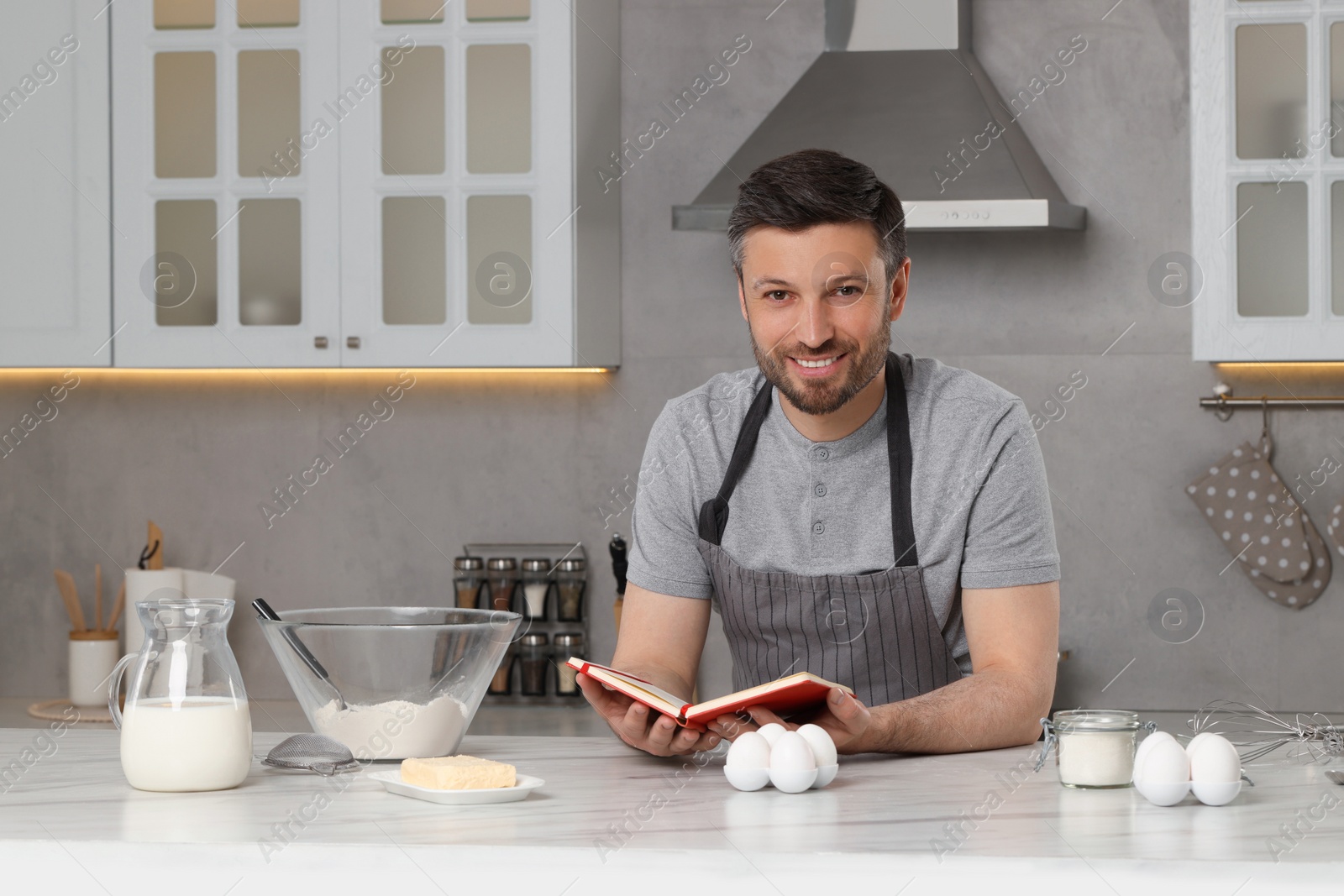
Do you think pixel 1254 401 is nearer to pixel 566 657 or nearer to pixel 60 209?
pixel 566 657

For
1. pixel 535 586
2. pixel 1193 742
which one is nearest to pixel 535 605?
pixel 535 586

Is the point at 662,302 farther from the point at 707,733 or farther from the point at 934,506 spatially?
the point at 707,733

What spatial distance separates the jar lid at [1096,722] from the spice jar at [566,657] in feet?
5.84

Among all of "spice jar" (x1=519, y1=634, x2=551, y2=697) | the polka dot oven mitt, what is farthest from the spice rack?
the polka dot oven mitt

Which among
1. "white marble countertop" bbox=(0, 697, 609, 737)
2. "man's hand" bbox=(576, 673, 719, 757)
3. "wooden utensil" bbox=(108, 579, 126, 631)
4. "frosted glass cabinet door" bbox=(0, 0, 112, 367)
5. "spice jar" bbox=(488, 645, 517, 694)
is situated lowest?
"white marble countertop" bbox=(0, 697, 609, 737)

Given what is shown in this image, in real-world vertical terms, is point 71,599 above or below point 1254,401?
below

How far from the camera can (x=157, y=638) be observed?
1.10 meters

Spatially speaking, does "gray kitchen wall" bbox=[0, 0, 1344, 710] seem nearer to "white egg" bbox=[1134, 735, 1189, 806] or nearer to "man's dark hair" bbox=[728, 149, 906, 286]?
"man's dark hair" bbox=[728, 149, 906, 286]

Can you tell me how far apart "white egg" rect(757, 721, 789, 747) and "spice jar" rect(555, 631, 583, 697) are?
5.62 ft

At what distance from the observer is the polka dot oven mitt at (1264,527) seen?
2.80 meters

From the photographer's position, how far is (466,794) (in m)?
1.07

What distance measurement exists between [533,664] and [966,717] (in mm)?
1666

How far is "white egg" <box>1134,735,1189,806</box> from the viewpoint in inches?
41.4

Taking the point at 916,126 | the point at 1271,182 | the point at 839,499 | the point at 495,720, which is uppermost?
the point at 916,126
